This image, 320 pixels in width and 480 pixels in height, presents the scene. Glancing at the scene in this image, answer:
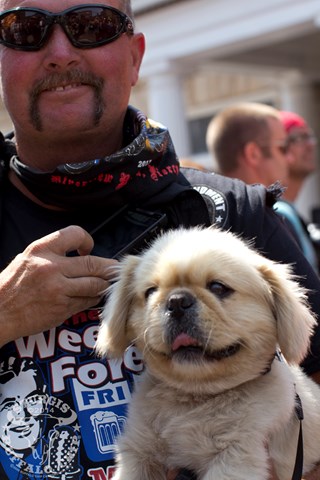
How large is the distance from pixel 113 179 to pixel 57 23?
1.69ft

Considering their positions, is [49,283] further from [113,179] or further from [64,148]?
[64,148]

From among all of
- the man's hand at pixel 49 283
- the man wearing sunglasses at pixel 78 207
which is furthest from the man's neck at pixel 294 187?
the man's hand at pixel 49 283

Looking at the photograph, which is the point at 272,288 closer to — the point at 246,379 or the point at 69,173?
the point at 246,379

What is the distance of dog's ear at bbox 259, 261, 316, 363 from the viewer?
209 cm

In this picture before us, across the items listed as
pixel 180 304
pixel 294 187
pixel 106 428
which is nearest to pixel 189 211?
pixel 180 304

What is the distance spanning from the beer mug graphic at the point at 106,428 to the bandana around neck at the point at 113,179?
2.08 ft

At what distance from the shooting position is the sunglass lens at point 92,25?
260 cm

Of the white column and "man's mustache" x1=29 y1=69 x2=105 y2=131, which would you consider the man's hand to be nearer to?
"man's mustache" x1=29 y1=69 x2=105 y2=131

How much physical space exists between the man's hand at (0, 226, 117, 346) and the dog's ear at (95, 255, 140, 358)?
0.10m

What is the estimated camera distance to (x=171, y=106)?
1272cm

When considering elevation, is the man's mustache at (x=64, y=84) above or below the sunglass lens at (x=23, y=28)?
below

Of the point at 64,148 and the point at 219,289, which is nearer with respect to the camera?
the point at 219,289

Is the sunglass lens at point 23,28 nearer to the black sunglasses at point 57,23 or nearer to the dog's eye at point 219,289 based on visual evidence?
the black sunglasses at point 57,23

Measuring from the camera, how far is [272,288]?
216 centimetres
